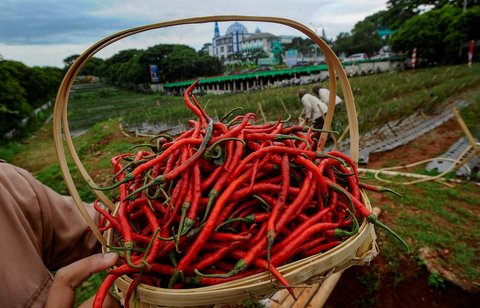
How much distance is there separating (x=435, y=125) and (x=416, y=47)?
24116 mm

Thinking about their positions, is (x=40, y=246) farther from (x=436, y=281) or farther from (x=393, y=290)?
(x=436, y=281)

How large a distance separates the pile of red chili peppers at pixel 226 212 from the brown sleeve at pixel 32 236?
20 cm

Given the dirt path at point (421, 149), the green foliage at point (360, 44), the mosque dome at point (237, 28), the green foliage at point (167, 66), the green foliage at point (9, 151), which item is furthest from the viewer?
the green foliage at point (360, 44)

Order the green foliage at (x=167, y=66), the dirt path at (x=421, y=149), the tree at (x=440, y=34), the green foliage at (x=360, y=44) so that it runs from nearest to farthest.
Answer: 1. the dirt path at (x=421, y=149)
2. the tree at (x=440, y=34)
3. the green foliage at (x=167, y=66)
4. the green foliage at (x=360, y=44)

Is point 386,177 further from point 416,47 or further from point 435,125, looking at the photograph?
point 416,47

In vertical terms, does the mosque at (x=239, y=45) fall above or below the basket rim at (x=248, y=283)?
above

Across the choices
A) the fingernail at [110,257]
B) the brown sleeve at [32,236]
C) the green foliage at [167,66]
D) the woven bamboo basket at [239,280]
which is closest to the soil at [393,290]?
the woven bamboo basket at [239,280]

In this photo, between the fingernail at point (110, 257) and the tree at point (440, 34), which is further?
the tree at point (440, 34)

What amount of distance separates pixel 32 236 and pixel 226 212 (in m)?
0.80

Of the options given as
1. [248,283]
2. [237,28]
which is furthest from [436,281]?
[237,28]

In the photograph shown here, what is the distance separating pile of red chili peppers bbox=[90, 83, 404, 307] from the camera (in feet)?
3.25

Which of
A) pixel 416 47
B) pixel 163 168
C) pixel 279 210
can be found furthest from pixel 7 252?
pixel 416 47

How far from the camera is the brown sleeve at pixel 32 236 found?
1.10 meters

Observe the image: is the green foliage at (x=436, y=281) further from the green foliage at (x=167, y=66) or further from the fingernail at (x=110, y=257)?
the green foliage at (x=167, y=66)
